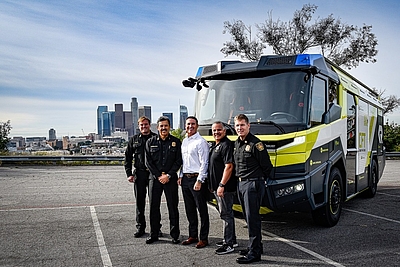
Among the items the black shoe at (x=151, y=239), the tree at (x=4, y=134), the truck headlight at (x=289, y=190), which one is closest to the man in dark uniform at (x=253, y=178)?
the truck headlight at (x=289, y=190)

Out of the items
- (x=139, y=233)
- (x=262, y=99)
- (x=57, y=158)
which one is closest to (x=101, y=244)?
Result: (x=139, y=233)

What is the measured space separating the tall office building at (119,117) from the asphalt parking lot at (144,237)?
22795 millimetres

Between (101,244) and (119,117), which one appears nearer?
(101,244)

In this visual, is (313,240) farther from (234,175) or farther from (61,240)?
(61,240)

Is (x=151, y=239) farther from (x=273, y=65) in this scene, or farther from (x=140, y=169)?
(x=273, y=65)

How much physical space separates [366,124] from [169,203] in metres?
6.10

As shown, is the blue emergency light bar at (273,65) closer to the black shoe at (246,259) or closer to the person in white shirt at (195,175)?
the person in white shirt at (195,175)

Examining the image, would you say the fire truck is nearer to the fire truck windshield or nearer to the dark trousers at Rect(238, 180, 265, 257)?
the fire truck windshield

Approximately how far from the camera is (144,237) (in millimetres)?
6934

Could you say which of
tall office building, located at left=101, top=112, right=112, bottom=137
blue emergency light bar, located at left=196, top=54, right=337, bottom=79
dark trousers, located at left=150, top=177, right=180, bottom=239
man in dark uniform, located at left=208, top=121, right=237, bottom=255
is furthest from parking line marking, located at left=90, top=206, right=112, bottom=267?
tall office building, located at left=101, top=112, right=112, bottom=137

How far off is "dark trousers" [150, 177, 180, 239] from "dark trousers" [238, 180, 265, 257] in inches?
52.8

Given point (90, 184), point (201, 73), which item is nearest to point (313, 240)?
point (201, 73)

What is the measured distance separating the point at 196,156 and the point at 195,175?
29 centimetres

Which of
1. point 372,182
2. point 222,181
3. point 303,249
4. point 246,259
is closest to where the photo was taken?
point 246,259
